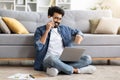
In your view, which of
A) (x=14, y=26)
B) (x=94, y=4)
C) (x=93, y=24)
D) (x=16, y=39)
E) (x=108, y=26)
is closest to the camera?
(x=16, y=39)

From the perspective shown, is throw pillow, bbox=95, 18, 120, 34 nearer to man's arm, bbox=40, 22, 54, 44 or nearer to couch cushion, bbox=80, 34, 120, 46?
couch cushion, bbox=80, 34, 120, 46

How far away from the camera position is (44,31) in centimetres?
327

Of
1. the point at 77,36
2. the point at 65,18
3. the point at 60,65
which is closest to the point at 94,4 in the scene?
the point at 65,18

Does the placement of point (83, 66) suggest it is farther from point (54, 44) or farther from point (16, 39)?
point (16, 39)

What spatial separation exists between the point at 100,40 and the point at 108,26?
0.50m

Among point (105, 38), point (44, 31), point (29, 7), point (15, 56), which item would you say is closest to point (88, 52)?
point (105, 38)

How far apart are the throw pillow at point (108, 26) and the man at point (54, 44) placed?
0.82 meters

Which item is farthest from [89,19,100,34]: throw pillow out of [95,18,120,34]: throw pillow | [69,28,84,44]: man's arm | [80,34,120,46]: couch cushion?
[69,28,84,44]: man's arm

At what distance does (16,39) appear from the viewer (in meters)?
3.48

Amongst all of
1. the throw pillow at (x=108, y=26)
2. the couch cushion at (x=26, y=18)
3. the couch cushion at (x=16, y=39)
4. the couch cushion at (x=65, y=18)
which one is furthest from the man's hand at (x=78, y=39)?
the couch cushion at (x=26, y=18)

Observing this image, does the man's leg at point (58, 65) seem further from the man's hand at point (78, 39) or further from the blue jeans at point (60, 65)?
the man's hand at point (78, 39)

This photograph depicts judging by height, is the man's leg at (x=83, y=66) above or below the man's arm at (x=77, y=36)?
below

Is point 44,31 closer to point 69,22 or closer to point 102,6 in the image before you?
point 69,22

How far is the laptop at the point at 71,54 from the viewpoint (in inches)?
119
